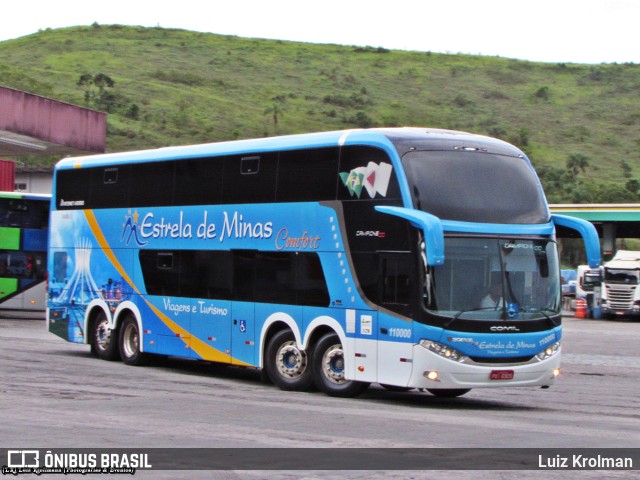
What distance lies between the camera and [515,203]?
16.0 m

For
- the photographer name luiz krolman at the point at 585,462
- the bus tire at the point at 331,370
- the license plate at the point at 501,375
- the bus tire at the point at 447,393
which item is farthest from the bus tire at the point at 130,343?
the photographer name luiz krolman at the point at 585,462

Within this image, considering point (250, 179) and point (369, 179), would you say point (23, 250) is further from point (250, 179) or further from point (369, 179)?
point (369, 179)

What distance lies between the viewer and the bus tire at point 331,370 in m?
16.5

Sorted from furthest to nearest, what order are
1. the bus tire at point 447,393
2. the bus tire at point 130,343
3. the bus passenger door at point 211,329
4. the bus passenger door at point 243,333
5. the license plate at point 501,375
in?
1. the bus tire at point 130,343
2. the bus passenger door at point 211,329
3. the bus passenger door at point 243,333
4. the bus tire at point 447,393
5. the license plate at point 501,375

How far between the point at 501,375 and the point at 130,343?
8691 millimetres

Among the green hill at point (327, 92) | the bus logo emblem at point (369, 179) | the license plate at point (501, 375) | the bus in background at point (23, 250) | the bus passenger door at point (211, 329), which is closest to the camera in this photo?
the license plate at point (501, 375)

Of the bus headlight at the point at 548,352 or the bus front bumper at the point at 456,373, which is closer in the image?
the bus front bumper at the point at 456,373

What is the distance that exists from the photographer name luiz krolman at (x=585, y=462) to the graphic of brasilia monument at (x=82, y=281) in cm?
1350

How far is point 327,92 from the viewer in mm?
135500

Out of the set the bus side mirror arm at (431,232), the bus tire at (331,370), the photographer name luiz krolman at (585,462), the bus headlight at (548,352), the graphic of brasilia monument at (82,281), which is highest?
the bus side mirror arm at (431,232)

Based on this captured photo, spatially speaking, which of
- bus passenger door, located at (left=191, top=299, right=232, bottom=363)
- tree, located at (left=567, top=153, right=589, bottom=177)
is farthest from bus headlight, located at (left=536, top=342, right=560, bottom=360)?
tree, located at (left=567, top=153, right=589, bottom=177)

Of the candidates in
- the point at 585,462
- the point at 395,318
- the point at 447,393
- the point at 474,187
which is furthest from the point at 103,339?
the point at 585,462

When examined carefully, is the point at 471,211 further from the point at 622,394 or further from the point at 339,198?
the point at 622,394

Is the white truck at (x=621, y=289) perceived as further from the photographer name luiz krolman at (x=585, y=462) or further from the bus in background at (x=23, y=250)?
the photographer name luiz krolman at (x=585, y=462)
